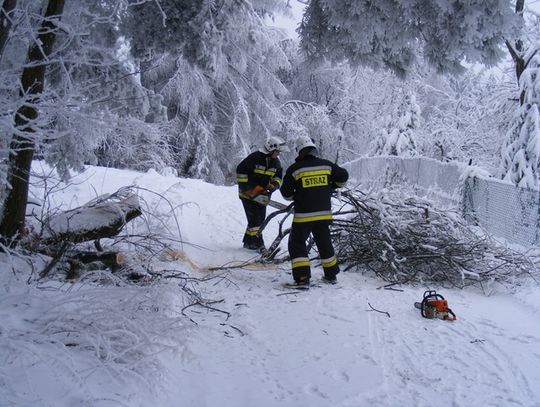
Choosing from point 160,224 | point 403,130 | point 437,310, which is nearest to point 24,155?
point 160,224

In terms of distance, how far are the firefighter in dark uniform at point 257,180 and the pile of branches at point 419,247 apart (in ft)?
3.77

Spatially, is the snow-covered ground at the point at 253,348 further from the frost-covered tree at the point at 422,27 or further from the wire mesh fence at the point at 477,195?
the wire mesh fence at the point at 477,195

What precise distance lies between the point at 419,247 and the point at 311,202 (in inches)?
60.6

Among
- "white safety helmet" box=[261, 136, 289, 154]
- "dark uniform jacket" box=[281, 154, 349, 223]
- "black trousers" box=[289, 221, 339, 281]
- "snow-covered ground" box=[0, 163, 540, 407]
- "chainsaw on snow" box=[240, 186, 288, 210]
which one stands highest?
"white safety helmet" box=[261, 136, 289, 154]

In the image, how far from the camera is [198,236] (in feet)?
25.5

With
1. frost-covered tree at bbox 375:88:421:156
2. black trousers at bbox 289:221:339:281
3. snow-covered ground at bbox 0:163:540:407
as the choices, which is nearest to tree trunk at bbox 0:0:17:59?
snow-covered ground at bbox 0:163:540:407

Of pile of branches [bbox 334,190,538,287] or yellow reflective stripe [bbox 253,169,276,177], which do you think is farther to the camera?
yellow reflective stripe [bbox 253,169,276,177]

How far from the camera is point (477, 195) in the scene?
9.70 meters

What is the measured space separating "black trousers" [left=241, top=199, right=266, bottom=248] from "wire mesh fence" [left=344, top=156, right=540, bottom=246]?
1.47 m

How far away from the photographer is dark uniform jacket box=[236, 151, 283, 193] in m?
7.00

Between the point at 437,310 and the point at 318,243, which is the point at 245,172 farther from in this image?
the point at 437,310

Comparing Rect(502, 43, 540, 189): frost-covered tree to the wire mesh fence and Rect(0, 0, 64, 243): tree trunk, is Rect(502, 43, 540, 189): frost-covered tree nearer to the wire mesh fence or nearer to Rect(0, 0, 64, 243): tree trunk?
the wire mesh fence

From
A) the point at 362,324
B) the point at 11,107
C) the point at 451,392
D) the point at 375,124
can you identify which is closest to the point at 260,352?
the point at 362,324

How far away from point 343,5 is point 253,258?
3371mm
